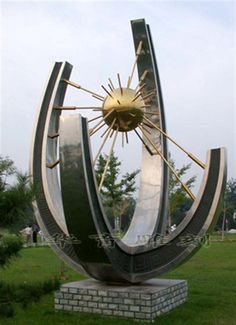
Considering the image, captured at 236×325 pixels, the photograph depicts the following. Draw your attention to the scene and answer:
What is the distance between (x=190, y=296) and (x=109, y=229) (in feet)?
9.84

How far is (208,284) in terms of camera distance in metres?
9.74

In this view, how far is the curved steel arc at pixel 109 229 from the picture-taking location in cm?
596

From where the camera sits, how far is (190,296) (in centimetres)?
849

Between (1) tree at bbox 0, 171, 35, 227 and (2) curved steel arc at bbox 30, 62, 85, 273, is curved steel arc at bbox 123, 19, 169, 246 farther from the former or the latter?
(1) tree at bbox 0, 171, 35, 227

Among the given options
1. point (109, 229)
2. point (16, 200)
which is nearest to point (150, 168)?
Result: point (109, 229)

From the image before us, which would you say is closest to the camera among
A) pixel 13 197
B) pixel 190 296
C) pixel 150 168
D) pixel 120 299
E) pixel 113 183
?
pixel 13 197

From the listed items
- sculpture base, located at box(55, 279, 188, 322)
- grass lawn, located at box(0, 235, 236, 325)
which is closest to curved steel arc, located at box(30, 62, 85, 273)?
sculpture base, located at box(55, 279, 188, 322)

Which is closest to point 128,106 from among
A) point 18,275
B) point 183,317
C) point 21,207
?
point 183,317

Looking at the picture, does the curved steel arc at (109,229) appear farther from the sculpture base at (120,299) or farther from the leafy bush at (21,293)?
the leafy bush at (21,293)

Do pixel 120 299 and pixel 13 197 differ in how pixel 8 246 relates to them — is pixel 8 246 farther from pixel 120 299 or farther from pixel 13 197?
pixel 120 299

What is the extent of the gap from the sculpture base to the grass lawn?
13cm

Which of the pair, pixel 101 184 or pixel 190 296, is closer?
pixel 101 184

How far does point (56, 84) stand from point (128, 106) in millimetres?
1551

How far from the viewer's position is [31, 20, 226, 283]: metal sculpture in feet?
19.6
